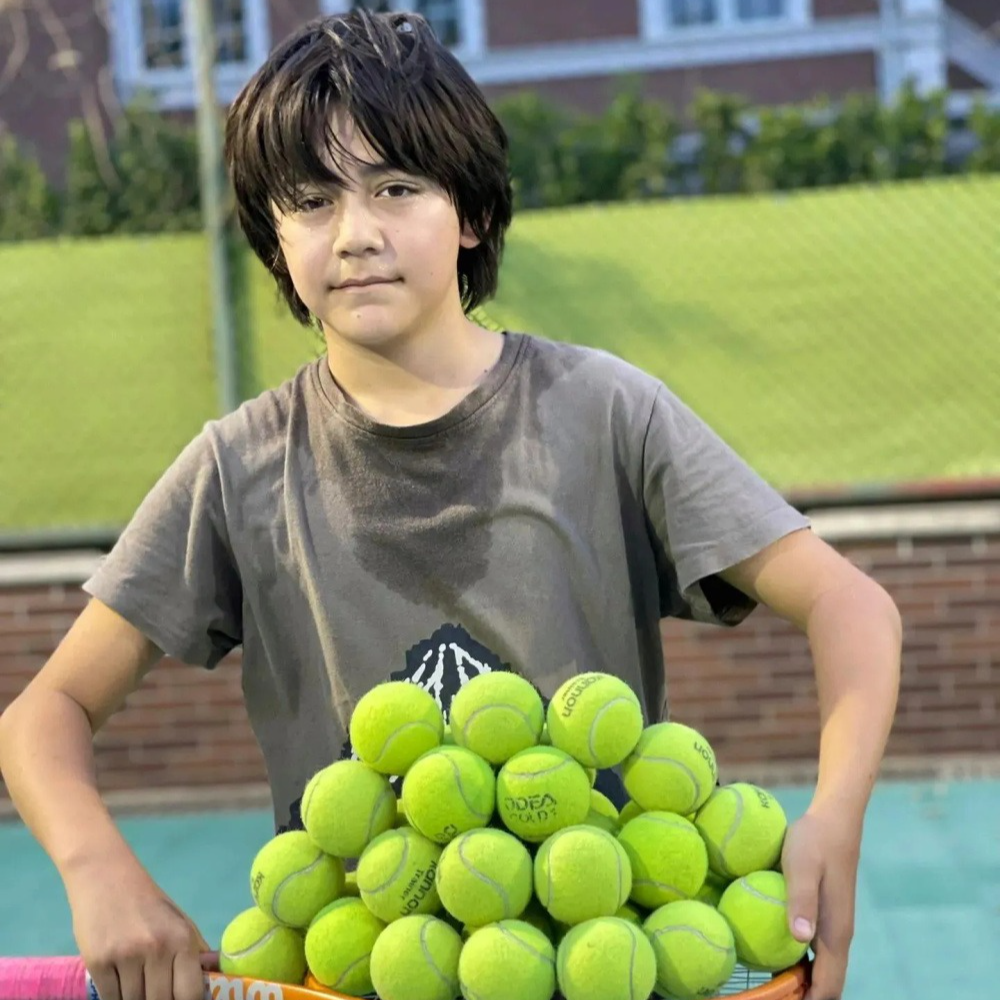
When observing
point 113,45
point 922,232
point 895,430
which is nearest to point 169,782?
point 895,430

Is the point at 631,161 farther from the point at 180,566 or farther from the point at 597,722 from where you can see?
the point at 597,722

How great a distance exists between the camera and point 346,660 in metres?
1.84

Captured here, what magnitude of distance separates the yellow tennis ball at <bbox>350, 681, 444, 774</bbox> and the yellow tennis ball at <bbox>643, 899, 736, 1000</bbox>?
0.28 metres

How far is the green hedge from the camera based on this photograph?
685 cm

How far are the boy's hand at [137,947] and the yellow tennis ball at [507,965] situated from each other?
31 cm

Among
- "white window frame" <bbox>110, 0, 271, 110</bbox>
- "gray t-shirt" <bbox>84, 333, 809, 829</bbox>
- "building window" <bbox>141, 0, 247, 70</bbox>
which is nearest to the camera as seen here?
"gray t-shirt" <bbox>84, 333, 809, 829</bbox>


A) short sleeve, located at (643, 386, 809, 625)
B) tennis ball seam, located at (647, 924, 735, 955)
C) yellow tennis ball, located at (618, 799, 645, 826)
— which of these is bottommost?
tennis ball seam, located at (647, 924, 735, 955)

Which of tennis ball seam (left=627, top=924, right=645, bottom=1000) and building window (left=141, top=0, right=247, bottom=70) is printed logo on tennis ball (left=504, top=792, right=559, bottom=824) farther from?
building window (left=141, top=0, right=247, bottom=70)

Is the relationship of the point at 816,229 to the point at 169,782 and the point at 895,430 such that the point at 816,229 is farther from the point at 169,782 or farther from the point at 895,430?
the point at 169,782

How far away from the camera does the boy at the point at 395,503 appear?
1.73 metres

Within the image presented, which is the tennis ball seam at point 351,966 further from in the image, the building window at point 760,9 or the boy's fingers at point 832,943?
the building window at point 760,9

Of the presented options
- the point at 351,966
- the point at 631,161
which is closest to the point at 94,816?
the point at 351,966

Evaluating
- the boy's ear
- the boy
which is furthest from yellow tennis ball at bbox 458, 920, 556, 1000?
the boy's ear

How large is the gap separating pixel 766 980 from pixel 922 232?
198 inches
